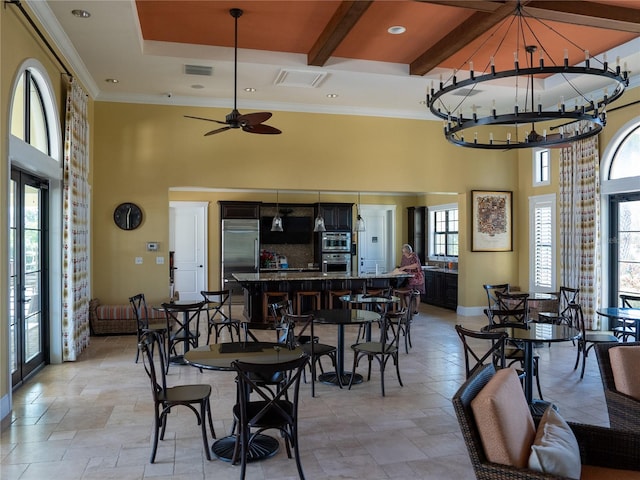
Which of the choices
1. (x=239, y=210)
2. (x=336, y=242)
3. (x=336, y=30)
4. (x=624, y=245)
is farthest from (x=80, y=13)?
(x=336, y=242)

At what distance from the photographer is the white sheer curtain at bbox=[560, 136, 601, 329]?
25.7 feet

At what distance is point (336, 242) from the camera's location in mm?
12406

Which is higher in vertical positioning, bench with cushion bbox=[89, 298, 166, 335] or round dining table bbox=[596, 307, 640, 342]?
round dining table bbox=[596, 307, 640, 342]

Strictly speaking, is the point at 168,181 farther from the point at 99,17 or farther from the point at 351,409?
the point at 351,409

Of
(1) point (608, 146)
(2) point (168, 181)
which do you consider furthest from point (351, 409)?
(1) point (608, 146)

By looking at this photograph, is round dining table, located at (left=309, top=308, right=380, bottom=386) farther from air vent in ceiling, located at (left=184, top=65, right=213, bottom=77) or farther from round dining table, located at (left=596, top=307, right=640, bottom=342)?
air vent in ceiling, located at (left=184, top=65, right=213, bottom=77)

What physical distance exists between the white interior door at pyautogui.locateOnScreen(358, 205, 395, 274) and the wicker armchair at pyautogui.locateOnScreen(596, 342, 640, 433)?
10.2m

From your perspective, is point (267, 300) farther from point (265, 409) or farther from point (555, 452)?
point (555, 452)

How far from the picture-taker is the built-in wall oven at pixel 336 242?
12.3 metres

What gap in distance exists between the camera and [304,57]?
6.80m

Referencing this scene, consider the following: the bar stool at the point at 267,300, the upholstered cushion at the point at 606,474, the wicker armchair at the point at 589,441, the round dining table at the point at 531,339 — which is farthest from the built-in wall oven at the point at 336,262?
the upholstered cushion at the point at 606,474

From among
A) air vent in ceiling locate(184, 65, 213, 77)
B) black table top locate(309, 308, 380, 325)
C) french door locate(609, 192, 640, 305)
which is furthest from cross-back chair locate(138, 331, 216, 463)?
french door locate(609, 192, 640, 305)

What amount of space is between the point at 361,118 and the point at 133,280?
4.71 m

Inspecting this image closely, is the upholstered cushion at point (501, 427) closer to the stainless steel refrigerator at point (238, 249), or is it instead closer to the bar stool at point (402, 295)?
the bar stool at point (402, 295)
